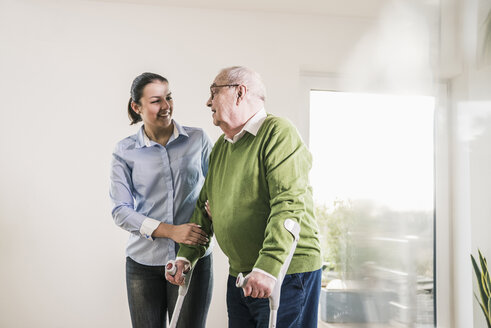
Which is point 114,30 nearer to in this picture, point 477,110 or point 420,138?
point 420,138

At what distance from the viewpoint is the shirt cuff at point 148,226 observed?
1.95 m

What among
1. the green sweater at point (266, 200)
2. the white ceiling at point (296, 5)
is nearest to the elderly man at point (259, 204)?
the green sweater at point (266, 200)

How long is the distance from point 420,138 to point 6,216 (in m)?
2.59

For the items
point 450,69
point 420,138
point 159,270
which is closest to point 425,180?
point 420,138

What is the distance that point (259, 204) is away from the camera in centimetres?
150

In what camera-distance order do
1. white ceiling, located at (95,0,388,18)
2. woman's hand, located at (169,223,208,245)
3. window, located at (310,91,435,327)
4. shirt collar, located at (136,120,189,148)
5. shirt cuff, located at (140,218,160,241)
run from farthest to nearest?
1. window, located at (310,91,435,327)
2. white ceiling, located at (95,0,388,18)
3. shirt collar, located at (136,120,189,148)
4. shirt cuff, located at (140,218,160,241)
5. woman's hand, located at (169,223,208,245)

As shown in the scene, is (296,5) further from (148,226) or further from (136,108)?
(148,226)

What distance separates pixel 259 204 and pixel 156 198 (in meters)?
0.68

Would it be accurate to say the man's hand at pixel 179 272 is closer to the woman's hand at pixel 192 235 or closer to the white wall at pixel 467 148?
the woman's hand at pixel 192 235

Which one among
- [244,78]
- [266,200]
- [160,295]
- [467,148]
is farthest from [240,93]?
[467,148]

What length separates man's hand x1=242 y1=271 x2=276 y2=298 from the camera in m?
1.31

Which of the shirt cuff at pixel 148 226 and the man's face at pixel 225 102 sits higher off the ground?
the man's face at pixel 225 102

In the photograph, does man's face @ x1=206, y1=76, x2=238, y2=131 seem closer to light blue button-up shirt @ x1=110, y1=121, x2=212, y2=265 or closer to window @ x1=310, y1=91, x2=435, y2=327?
light blue button-up shirt @ x1=110, y1=121, x2=212, y2=265

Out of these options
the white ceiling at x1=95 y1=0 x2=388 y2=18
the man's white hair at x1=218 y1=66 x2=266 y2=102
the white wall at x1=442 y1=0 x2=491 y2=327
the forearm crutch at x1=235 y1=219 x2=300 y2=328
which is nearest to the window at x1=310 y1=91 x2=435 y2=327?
the white wall at x1=442 y1=0 x2=491 y2=327
